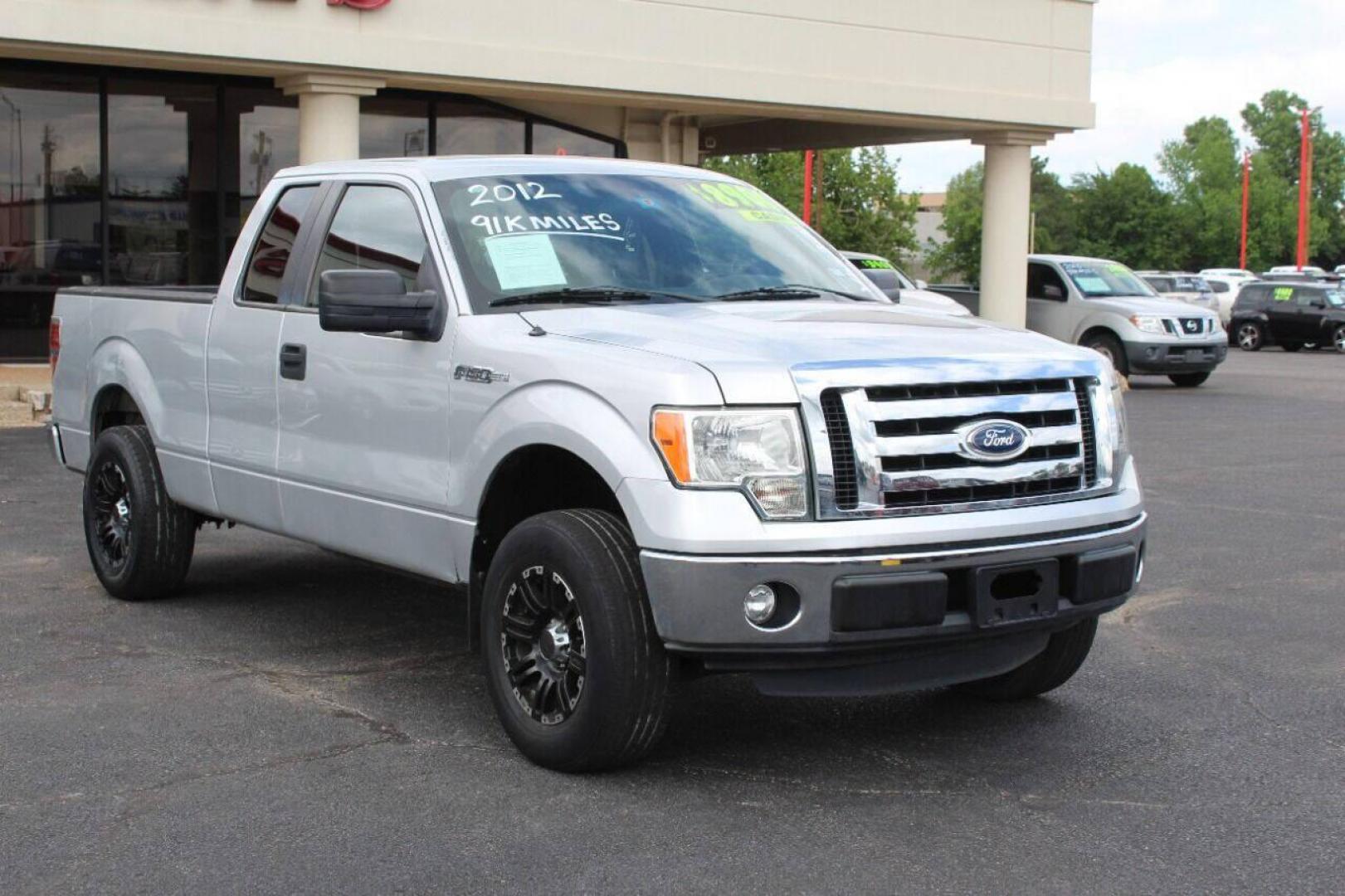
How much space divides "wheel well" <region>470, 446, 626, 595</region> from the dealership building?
12267mm

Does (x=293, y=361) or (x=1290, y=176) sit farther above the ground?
(x=1290, y=176)

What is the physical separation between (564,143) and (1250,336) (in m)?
20.8

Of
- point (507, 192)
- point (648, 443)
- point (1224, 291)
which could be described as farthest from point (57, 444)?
point (1224, 291)

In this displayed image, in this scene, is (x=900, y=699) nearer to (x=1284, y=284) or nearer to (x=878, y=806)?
(x=878, y=806)

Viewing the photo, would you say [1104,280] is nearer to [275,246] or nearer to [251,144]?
[251,144]

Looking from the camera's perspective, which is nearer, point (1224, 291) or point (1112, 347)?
point (1112, 347)

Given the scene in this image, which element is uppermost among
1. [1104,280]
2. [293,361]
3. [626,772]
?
[1104,280]

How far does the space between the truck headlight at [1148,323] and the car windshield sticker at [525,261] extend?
18357mm

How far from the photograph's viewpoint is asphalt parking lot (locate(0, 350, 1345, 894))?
440 cm

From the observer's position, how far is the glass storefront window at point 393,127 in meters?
21.6

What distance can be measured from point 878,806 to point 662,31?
16.2m

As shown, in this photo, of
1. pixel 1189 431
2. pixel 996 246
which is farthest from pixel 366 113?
pixel 1189 431

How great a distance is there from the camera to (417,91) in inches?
848

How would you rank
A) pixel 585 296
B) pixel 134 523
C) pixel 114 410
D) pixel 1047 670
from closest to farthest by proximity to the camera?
pixel 585 296, pixel 1047 670, pixel 134 523, pixel 114 410
